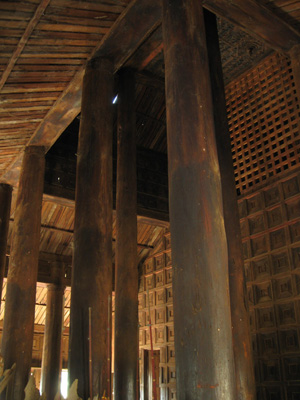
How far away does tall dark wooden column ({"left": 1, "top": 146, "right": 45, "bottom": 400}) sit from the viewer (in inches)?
269

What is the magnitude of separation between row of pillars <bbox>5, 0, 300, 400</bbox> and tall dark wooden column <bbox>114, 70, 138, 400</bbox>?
0.02 metres

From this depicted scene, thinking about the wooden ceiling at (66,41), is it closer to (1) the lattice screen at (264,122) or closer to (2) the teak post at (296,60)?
(2) the teak post at (296,60)

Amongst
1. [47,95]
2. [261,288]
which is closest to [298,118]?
[261,288]

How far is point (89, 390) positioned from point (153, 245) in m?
8.93

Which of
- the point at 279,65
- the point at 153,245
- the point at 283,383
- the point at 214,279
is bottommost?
the point at 283,383

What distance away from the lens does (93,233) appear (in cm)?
519

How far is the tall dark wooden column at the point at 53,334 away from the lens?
12.0 m

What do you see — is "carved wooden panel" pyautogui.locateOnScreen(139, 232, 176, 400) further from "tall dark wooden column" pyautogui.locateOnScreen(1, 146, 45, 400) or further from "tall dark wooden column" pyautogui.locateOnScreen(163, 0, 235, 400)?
"tall dark wooden column" pyautogui.locateOnScreen(163, 0, 235, 400)

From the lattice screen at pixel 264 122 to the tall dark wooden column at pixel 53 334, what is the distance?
20.9 feet

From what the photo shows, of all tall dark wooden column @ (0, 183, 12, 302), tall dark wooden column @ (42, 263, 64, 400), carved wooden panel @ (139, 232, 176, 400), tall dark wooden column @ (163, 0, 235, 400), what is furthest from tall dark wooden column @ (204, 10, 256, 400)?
tall dark wooden column @ (42, 263, 64, 400)

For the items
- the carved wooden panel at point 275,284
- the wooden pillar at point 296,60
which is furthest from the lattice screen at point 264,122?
the wooden pillar at point 296,60

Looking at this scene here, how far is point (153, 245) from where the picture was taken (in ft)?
43.9

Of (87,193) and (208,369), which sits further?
(87,193)

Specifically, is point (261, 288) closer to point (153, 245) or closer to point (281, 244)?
point (281, 244)
